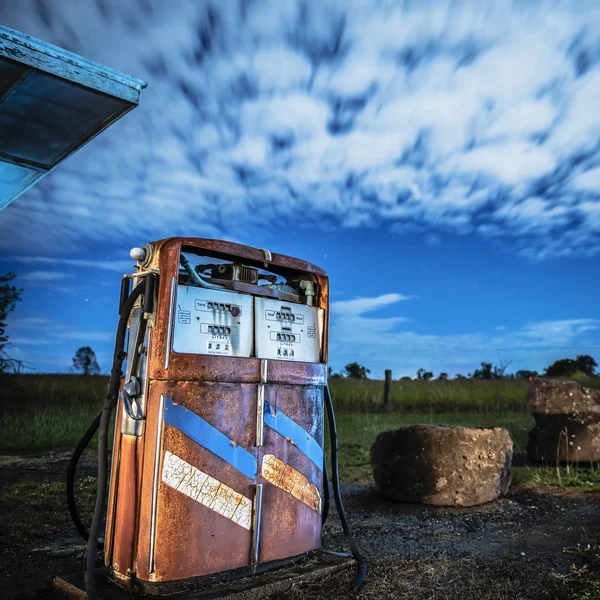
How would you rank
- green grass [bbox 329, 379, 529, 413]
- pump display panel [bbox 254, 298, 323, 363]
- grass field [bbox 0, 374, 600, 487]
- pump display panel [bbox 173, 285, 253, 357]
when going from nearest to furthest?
pump display panel [bbox 173, 285, 253, 357], pump display panel [bbox 254, 298, 323, 363], grass field [bbox 0, 374, 600, 487], green grass [bbox 329, 379, 529, 413]

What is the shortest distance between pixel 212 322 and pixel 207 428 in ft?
1.89

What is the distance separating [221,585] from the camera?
3078 millimetres

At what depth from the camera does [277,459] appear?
11.2ft

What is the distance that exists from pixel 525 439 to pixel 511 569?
6.77m

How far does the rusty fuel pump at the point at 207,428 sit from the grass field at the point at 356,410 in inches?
155

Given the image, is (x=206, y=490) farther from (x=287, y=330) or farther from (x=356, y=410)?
(x=356, y=410)

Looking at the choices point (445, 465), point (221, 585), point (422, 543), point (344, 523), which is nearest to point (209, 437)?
point (221, 585)

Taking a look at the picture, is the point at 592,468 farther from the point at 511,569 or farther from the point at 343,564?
the point at 343,564

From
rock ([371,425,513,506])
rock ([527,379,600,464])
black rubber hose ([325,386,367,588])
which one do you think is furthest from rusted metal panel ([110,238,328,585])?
rock ([527,379,600,464])

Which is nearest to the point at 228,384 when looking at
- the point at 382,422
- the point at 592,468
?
the point at 592,468

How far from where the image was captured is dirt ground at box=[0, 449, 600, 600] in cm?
340

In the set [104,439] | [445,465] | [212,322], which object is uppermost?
[212,322]

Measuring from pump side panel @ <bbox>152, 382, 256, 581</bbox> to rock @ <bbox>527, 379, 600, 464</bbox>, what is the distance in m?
5.88

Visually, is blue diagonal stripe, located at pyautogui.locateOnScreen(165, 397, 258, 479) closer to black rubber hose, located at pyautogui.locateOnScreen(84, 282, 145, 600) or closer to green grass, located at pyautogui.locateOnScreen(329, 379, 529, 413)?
black rubber hose, located at pyautogui.locateOnScreen(84, 282, 145, 600)
